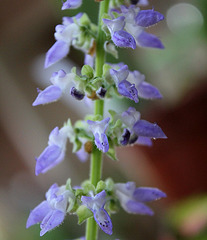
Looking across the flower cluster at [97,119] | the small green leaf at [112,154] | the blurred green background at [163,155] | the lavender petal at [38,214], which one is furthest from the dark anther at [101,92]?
the blurred green background at [163,155]

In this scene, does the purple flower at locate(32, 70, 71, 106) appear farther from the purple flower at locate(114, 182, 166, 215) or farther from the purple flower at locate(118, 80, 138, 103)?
the purple flower at locate(114, 182, 166, 215)

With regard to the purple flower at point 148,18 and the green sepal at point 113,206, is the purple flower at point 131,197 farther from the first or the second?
the purple flower at point 148,18

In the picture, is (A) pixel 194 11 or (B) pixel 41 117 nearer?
(A) pixel 194 11

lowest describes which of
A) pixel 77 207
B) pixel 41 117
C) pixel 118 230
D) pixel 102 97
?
pixel 118 230

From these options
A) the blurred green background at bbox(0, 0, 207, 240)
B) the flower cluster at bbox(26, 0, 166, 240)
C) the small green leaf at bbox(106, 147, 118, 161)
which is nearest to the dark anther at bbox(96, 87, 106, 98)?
the flower cluster at bbox(26, 0, 166, 240)

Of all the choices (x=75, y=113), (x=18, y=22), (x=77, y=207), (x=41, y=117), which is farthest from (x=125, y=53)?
(x=77, y=207)

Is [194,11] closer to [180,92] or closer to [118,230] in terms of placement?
[180,92]
